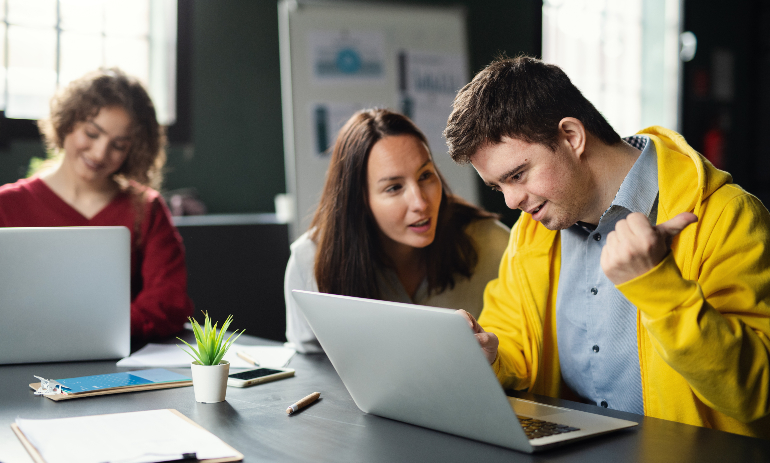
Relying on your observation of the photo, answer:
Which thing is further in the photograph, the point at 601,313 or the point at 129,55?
the point at 129,55

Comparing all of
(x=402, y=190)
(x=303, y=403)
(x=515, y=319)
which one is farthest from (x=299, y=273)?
(x=303, y=403)

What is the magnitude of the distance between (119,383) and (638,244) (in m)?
0.92

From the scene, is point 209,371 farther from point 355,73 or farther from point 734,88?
point 734,88

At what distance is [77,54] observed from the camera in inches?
128

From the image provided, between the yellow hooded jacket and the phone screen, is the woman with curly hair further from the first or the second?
the yellow hooded jacket

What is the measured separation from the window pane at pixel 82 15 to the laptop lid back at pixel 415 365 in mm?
2828

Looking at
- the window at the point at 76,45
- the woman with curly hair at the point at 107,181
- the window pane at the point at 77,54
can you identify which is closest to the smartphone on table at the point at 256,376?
the woman with curly hair at the point at 107,181

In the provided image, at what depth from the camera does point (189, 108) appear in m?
3.42

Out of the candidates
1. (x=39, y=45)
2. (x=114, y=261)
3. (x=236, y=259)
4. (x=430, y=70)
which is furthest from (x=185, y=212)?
(x=114, y=261)

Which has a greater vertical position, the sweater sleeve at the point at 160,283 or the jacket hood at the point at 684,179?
the jacket hood at the point at 684,179

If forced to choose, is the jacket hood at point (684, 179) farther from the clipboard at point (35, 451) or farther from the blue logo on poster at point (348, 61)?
the blue logo on poster at point (348, 61)

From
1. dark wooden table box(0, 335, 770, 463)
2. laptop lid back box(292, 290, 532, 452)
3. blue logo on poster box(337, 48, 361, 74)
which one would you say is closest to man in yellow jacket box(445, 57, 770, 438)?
dark wooden table box(0, 335, 770, 463)

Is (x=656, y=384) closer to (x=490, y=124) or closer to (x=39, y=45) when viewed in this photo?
(x=490, y=124)

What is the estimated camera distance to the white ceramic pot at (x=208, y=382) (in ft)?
3.68
